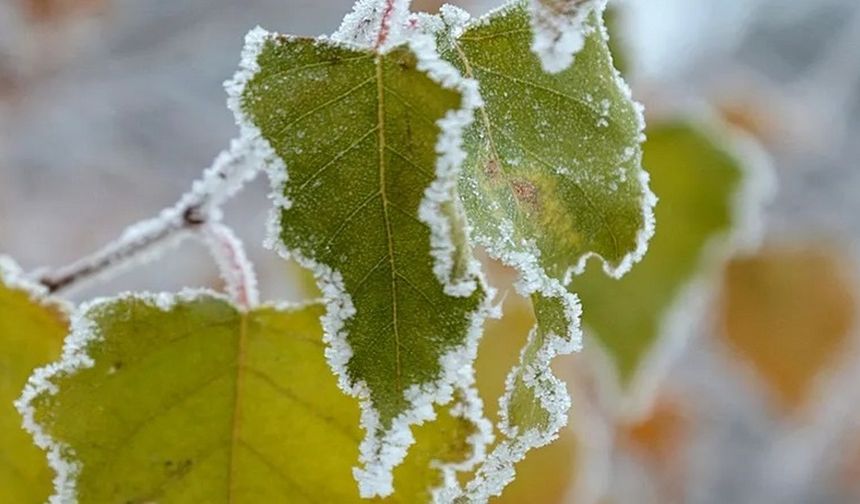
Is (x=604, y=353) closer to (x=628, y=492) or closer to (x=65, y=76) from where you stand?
(x=628, y=492)

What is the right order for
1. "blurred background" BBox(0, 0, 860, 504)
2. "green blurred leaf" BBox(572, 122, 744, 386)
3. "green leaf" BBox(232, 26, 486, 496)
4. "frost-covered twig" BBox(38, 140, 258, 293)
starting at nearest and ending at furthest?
"green leaf" BBox(232, 26, 486, 496)
"frost-covered twig" BBox(38, 140, 258, 293)
"green blurred leaf" BBox(572, 122, 744, 386)
"blurred background" BBox(0, 0, 860, 504)

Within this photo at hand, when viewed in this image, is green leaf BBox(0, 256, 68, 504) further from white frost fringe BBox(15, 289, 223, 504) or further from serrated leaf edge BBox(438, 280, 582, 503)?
serrated leaf edge BBox(438, 280, 582, 503)

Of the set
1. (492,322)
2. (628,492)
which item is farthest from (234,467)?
(628,492)

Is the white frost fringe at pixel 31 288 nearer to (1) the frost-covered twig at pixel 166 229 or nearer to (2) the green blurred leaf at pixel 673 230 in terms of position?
(1) the frost-covered twig at pixel 166 229

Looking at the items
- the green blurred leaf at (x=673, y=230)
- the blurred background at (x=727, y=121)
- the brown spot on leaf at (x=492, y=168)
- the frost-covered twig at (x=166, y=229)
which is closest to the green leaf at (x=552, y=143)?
the brown spot on leaf at (x=492, y=168)

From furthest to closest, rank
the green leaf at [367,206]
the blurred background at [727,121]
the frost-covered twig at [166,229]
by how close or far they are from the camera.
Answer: the blurred background at [727,121], the frost-covered twig at [166,229], the green leaf at [367,206]

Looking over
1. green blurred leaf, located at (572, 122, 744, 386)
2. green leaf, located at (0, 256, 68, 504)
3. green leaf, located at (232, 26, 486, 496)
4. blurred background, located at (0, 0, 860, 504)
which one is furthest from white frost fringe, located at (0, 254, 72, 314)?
blurred background, located at (0, 0, 860, 504)
